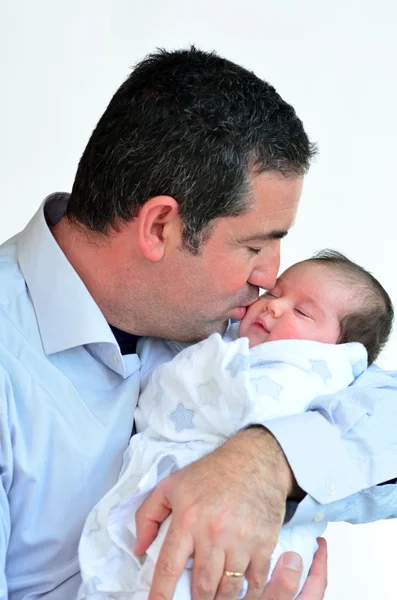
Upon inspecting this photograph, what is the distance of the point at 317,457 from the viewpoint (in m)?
1.74

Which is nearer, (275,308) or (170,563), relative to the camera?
(170,563)

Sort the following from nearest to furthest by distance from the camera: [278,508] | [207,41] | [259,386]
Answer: [278,508], [259,386], [207,41]

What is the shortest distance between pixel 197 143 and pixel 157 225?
0.19 meters

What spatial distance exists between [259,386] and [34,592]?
60 centimetres

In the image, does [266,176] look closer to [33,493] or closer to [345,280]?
[345,280]

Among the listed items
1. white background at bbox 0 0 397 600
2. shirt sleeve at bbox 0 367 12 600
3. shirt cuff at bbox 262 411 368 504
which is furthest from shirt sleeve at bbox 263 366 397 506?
white background at bbox 0 0 397 600

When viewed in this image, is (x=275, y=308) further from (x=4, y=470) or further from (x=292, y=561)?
(x=4, y=470)

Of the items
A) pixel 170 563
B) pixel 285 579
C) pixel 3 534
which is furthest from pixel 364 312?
pixel 3 534

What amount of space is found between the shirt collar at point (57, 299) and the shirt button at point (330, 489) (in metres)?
0.51

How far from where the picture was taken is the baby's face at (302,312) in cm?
196

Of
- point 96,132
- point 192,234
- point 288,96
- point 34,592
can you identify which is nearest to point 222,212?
point 192,234

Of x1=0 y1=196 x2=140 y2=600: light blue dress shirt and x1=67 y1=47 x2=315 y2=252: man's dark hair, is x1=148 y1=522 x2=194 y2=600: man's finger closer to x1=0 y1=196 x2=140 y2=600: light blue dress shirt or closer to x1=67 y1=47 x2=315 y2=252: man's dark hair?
x1=0 y1=196 x2=140 y2=600: light blue dress shirt

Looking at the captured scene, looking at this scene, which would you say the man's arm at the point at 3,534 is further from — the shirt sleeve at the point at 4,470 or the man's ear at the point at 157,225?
the man's ear at the point at 157,225

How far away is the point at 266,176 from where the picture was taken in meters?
1.91
